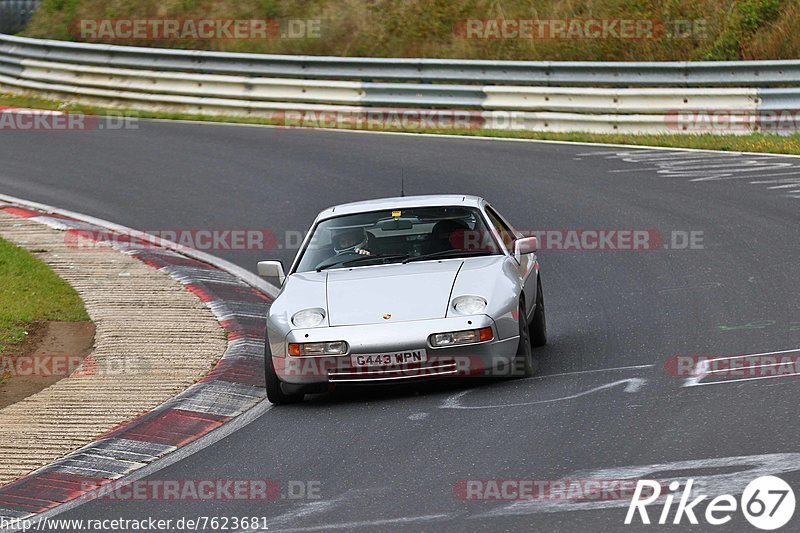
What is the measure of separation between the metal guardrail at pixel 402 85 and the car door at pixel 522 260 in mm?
9859

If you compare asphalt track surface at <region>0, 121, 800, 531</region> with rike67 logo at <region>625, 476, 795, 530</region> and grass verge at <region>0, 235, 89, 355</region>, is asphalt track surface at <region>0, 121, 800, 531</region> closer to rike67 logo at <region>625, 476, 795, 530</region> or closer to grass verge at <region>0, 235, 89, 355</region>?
rike67 logo at <region>625, 476, 795, 530</region>

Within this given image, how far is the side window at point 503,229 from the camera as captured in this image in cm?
1019

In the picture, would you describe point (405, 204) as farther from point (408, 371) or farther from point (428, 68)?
point (428, 68)

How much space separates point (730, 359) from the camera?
8891 mm

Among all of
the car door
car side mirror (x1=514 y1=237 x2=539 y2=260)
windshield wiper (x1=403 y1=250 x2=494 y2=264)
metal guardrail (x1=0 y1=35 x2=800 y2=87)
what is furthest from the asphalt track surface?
metal guardrail (x1=0 y1=35 x2=800 y2=87)

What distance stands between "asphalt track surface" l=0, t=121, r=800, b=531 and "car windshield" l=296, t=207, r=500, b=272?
3.44ft

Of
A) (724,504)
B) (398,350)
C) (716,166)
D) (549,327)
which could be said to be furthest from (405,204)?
(716,166)

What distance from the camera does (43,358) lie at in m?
10.4

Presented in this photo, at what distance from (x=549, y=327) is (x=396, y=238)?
5.66ft

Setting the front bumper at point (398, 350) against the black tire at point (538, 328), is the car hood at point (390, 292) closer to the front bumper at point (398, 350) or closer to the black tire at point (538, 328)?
the front bumper at point (398, 350)

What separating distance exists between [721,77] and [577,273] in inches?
326

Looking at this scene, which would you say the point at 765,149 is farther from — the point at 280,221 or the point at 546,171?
the point at 280,221

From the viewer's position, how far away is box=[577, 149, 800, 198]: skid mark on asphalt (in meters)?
16.1

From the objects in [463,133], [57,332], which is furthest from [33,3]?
[57,332]
